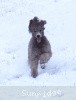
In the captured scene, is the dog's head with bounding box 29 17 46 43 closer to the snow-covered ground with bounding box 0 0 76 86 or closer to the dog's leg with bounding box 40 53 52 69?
the dog's leg with bounding box 40 53 52 69

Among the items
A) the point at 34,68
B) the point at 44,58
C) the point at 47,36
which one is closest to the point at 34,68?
the point at 34,68

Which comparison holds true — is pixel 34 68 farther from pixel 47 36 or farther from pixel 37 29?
pixel 47 36

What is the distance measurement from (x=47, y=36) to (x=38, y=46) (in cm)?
240

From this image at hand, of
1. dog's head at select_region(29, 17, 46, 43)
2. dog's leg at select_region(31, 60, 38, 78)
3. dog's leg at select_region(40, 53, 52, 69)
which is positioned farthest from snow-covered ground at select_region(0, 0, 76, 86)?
dog's head at select_region(29, 17, 46, 43)

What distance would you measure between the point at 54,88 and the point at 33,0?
8.69 metres

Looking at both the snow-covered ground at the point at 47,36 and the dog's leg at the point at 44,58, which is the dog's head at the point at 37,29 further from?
the snow-covered ground at the point at 47,36

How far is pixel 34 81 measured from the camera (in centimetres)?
969

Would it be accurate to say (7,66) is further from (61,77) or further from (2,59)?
(61,77)

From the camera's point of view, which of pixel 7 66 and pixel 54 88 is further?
pixel 7 66

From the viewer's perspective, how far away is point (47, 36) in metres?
13.1

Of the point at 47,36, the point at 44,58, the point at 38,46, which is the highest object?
the point at 38,46

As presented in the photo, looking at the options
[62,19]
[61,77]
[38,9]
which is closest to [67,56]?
[61,77]

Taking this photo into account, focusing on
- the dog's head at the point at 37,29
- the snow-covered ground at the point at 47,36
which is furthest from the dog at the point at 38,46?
the snow-covered ground at the point at 47,36

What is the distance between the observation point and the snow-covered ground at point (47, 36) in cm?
989
